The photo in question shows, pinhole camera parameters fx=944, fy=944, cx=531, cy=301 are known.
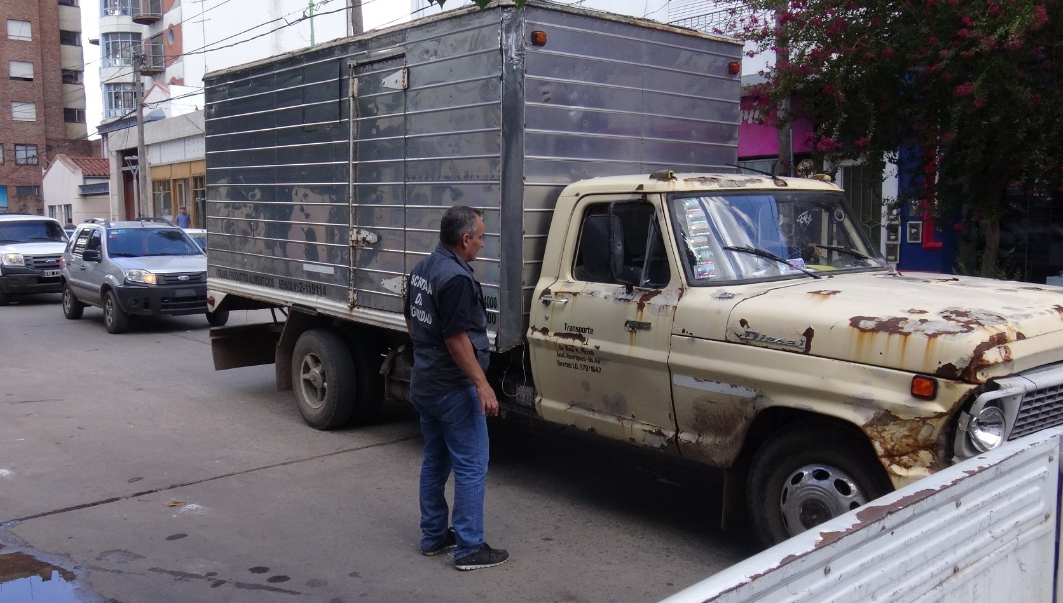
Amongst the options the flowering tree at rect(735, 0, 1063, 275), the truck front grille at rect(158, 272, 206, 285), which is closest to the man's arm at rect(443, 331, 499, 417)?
the flowering tree at rect(735, 0, 1063, 275)

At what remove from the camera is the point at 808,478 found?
445 centimetres

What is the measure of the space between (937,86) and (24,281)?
1662 centimetres

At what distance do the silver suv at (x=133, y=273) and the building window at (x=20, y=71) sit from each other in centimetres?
5824

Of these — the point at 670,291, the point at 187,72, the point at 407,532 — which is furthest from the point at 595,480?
the point at 187,72

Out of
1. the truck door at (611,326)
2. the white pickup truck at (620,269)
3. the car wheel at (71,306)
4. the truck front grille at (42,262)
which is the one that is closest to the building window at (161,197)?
the truck front grille at (42,262)

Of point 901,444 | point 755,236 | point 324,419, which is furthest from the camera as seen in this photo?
point 324,419

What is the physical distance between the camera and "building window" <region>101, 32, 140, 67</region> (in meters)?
62.0

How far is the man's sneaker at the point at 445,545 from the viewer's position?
5.16 metres

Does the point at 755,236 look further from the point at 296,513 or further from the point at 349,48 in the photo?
the point at 349,48

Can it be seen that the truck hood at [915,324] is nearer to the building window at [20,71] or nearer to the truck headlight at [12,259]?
the truck headlight at [12,259]

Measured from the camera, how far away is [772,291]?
189 inches

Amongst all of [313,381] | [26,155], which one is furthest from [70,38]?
[313,381]

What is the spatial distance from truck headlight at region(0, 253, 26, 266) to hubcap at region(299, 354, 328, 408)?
13072mm

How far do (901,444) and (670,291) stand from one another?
1.48m
